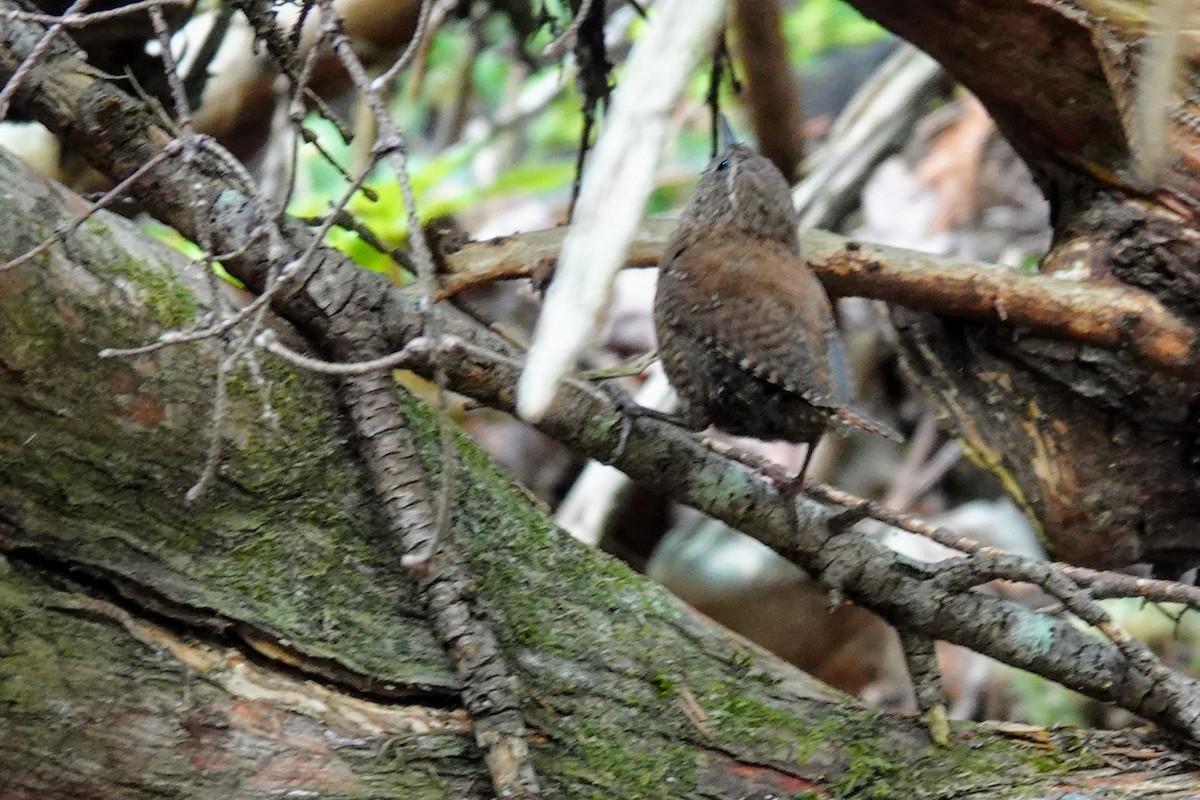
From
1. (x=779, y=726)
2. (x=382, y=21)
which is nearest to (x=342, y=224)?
(x=779, y=726)

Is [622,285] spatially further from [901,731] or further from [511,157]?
[901,731]

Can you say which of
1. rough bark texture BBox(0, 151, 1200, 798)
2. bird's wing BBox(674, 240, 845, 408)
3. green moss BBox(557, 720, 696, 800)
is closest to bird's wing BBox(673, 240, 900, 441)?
bird's wing BBox(674, 240, 845, 408)

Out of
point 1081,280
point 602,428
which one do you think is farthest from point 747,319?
point 1081,280

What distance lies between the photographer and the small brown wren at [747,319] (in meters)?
2.33

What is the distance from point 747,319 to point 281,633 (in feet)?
3.97

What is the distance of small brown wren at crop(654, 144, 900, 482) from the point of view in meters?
2.33

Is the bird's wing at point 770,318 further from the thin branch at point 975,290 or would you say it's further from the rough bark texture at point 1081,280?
the rough bark texture at point 1081,280

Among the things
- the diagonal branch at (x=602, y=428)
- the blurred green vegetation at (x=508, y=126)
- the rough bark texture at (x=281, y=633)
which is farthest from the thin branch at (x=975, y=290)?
the blurred green vegetation at (x=508, y=126)

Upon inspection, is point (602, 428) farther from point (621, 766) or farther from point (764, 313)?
point (621, 766)

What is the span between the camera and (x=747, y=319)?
7.79 feet

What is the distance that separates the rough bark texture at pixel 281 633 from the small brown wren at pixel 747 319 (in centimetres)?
56

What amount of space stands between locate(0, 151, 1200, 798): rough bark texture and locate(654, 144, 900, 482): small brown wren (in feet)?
1.85

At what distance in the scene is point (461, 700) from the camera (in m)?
1.77

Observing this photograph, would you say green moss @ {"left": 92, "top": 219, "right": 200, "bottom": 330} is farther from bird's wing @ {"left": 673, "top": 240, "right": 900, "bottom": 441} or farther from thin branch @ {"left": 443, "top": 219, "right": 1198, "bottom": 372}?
bird's wing @ {"left": 673, "top": 240, "right": 900, "bottom": 441}
